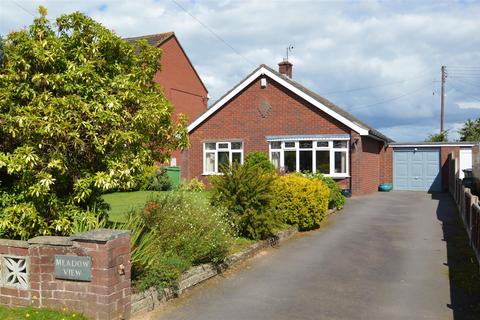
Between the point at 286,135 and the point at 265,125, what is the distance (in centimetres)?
126

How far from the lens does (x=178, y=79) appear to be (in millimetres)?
33438

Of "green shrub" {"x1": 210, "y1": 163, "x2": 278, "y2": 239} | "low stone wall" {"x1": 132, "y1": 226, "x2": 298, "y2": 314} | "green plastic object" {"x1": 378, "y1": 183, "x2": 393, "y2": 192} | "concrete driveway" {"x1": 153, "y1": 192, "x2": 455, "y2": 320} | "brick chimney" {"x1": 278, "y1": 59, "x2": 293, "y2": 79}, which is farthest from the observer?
"brick chimney" {"x1": 278, "y1": 59, "x2": 293, "y2": 79}

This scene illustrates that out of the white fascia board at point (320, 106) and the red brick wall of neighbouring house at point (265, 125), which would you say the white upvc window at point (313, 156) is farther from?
the white fascia board at point (320, 106)

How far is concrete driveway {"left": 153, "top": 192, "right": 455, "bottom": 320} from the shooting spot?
625 cm

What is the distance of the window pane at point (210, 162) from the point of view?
2489 centimetres

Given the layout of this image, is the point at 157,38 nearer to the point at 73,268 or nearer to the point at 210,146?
the point at 210,146

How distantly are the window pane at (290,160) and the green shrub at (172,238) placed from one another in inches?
552

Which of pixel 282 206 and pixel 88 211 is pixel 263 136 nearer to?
pixel 282 206

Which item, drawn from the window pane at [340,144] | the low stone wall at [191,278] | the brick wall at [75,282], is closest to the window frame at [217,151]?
the window pane at [340,144]

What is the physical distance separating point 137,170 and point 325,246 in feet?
17.7

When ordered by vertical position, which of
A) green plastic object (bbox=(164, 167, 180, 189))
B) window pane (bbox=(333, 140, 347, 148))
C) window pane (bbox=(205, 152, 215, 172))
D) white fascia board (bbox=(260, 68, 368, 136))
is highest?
white fascia board (bbox=(260, 68, 368, 136))

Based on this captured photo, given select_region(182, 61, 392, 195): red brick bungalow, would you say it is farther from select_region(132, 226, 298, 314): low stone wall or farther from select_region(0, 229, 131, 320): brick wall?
select_region(0, 229, 131, 320): brick wall

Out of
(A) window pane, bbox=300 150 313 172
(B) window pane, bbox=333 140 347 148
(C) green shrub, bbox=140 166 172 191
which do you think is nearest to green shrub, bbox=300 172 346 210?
(B) window pane, bbox=333 140 347 148

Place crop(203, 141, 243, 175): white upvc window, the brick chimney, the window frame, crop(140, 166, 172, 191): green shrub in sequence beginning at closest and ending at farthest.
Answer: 1. crop(140, 166, 172, 191): green shrub
2. the window frame
3. crop(203, 141, 243, 175): white upvc window
4. the brick chimney
